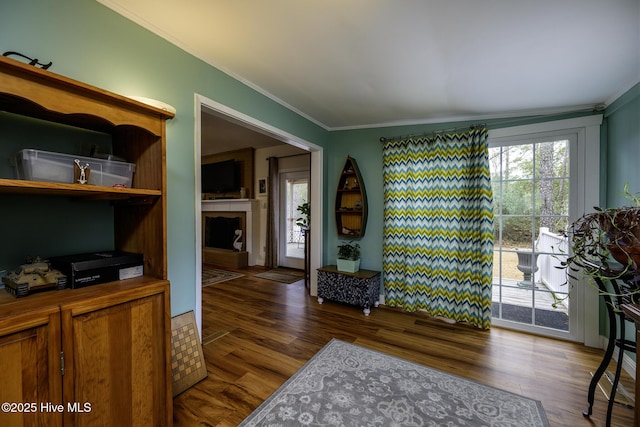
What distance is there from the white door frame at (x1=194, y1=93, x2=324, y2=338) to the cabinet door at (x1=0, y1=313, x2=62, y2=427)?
993mm

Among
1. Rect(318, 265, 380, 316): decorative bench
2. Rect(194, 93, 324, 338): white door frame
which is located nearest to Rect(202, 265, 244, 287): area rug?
Rect(194, 93, 324, 338): white door frame

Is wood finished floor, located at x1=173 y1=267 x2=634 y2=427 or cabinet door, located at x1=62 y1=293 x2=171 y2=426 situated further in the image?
wood finished floor, located at x1=173 y1=267 x2=634 y2=427

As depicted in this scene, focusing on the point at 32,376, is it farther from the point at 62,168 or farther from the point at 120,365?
the point at 62,168

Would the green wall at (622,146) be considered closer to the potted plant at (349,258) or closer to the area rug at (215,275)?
the potted plant at (349,258)

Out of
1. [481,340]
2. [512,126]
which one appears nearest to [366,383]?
[481,340]

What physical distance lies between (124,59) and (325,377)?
2468 mm

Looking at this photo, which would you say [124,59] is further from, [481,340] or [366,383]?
[481,340]

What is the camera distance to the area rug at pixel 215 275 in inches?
168

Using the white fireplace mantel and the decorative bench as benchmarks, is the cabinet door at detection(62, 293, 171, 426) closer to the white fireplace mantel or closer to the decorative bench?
the decorative bench

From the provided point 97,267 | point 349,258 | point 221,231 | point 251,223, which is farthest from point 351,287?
point 221,231

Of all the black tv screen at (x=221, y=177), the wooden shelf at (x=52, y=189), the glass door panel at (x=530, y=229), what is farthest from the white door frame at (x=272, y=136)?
the black tv screen at (x=221, y=177)

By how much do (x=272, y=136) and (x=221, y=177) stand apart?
3500 millimetres

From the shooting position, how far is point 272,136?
9.11 feet

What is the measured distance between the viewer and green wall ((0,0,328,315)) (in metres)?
1.19
